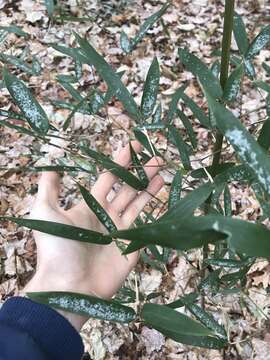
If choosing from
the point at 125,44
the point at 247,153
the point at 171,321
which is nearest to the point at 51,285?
the point at 171,321

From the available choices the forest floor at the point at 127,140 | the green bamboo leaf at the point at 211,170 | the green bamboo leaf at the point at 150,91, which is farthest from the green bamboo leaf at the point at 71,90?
the green bamboo leaf at the point at 211,170

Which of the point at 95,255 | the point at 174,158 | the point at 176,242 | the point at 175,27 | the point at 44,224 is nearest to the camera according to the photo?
the point at 176,242

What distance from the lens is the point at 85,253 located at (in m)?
1.04

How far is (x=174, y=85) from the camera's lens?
231 cm

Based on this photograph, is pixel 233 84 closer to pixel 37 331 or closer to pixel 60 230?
pixel 60 230

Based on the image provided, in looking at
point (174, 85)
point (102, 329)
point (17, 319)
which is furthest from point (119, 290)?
point (174, 85)

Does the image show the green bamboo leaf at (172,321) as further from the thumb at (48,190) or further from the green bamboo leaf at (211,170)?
the thumb at (48,190)

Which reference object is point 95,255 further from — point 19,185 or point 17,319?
point 19,185

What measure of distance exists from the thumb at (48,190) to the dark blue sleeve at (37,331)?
23 centimetres

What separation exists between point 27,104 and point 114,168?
0.17m

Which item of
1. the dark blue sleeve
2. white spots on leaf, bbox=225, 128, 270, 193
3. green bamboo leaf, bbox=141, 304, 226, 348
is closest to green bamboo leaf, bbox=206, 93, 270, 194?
white spots on leaf, bbox=225, 128, 270, 193

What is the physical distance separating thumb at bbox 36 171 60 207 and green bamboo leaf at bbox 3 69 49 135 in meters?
0.29

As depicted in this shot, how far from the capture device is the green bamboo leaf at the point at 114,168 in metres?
0.79

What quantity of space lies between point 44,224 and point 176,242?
0.37m
